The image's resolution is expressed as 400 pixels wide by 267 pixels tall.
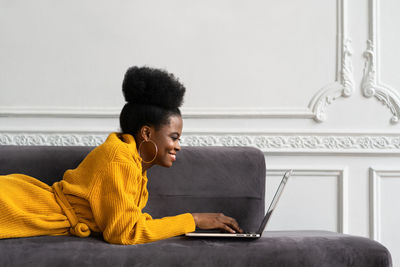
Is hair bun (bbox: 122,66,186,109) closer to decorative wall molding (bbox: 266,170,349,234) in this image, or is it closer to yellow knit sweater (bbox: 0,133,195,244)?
yellow knit sweater (bbox: 0,133,195,244)

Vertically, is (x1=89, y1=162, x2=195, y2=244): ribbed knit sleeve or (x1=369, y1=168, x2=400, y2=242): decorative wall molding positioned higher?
(x1=89, y1=162, x2=195, y2=244): ribbed knit sleeve

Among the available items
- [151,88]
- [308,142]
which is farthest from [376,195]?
[151,88]

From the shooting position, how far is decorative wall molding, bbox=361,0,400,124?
2.25m

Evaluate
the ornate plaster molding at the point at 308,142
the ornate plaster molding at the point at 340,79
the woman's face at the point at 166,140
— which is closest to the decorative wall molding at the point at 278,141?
the ornate plaster molding at the point at 308,142

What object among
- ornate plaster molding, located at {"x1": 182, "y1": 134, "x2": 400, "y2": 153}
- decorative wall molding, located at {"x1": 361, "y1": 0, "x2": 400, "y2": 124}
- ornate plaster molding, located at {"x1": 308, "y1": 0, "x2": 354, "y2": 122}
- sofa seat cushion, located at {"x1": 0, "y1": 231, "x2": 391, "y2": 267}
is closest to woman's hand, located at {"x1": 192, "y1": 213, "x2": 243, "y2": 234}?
sofa seat cushion, located at {"x1": 0, "y1": 231, "x2": 391, "y2": 267}

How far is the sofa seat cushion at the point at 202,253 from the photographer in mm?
1228

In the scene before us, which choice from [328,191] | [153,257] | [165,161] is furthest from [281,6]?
[153,257]

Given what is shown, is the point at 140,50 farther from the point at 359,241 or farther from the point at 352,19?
the point at 359,241

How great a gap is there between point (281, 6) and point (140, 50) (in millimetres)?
773

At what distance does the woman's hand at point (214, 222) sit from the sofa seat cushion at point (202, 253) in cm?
23

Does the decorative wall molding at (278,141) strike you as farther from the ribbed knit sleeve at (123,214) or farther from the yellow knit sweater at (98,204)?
the ribbed knit sleeve at (123,214)

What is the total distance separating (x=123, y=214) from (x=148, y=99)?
0.48 meters

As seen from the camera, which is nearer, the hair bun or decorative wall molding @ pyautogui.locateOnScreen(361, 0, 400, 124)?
the hair bun

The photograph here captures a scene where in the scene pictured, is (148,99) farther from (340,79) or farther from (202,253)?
(340,79)
